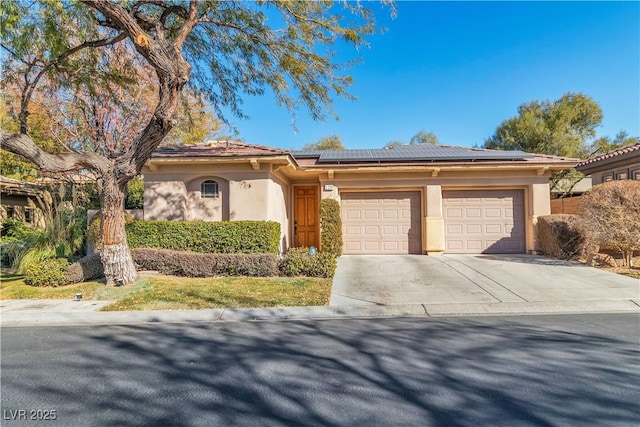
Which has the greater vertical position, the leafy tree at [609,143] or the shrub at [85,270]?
the leafy tree at [609,143]

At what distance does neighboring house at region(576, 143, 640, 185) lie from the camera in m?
12.5

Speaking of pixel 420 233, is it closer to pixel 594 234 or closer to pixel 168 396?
pixel 594 234

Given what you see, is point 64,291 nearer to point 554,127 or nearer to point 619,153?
point 619,153

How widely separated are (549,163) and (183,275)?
1210cm

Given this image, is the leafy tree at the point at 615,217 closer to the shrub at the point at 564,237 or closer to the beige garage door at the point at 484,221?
the shrub at the point at 564,237

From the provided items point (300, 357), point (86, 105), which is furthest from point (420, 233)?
point (86, 105)

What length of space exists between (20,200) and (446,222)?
2019 centimetres

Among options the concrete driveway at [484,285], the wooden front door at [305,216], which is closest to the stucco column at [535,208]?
the concrete driveway at [484,285]

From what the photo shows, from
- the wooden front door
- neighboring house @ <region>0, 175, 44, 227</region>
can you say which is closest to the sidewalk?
the wooden front door

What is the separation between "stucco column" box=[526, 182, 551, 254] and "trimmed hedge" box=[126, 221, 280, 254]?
8.68 metres

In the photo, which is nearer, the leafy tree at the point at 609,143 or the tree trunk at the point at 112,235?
the tree trunk at the point at 112,235

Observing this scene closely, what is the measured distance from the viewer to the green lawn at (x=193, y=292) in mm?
6859

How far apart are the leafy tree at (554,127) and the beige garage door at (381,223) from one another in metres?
14.5

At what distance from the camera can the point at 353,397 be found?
3.27 m
